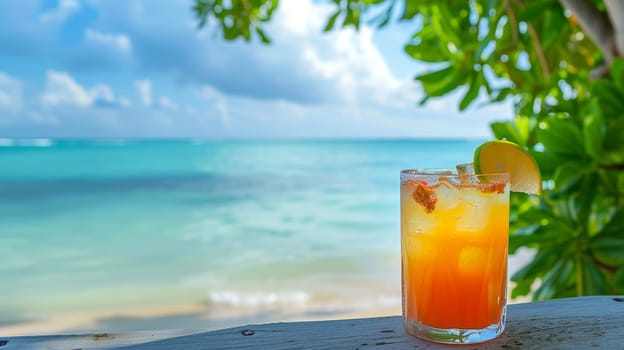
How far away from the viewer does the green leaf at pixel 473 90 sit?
55.5 inches

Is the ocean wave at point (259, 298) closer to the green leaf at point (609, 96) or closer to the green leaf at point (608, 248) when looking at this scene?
the green leaf at point (608, 248)

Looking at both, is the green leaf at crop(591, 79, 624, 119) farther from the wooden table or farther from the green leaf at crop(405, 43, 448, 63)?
the wooden table

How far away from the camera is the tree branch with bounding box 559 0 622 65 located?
1195mm

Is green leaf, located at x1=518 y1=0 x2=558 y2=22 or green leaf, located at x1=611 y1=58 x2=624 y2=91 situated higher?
green leaf, located at x1=518 y1=0 x2=558 y2=22

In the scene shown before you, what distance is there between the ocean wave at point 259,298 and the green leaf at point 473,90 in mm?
2536

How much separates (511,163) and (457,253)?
0.11 m

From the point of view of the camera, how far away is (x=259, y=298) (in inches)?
158

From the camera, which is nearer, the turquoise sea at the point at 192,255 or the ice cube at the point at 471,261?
the ice cube at the point at 471,261

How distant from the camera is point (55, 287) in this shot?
4.48 meters

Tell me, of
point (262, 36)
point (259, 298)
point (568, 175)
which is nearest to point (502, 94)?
point (568, 175)

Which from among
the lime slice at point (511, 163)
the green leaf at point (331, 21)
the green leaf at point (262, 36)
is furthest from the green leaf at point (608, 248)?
the green leaf at point (262, 36)

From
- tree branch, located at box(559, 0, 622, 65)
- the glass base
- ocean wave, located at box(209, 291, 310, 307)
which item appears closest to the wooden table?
the glass base

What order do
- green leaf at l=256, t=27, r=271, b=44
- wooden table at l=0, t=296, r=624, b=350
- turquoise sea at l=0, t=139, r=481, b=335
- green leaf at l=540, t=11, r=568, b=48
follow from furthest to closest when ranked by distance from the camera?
turquoise sea at l=0, t=139, r=481, b=335, green leaf at l=256, t=27, r=271, b=44, green leaf at l=540, t=11, r=568, b=48, wooden table at l=0, t=296, r=624, b=350

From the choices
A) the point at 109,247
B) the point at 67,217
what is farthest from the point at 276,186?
the point at 109,247
